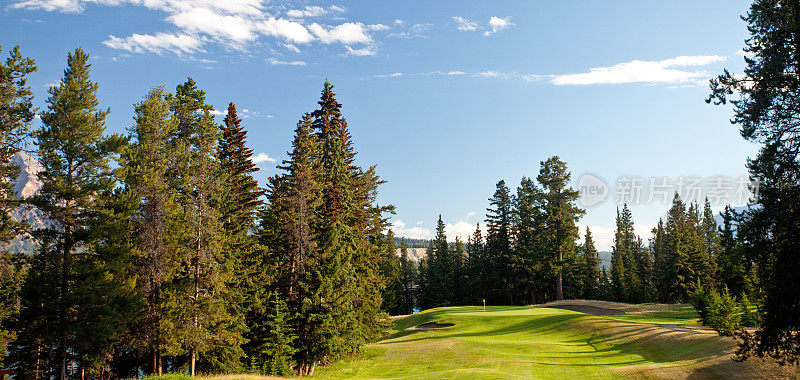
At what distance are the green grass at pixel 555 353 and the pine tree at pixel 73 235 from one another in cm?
1372

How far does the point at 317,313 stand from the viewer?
86.9 feet

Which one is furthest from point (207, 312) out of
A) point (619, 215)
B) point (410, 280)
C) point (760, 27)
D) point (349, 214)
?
point (619, 215)

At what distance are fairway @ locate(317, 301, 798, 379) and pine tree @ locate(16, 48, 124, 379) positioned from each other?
13804 mm

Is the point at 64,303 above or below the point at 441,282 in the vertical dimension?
above

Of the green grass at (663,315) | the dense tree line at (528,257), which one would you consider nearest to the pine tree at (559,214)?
the dense tree line at (528,257)

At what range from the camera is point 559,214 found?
6231cm

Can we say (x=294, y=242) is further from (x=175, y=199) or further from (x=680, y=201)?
(x=680, y=201)

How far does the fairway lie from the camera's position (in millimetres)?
22109

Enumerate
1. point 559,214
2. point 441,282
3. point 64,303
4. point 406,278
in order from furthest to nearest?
point 406,278
point 441,282
point 559,214
point 64,303

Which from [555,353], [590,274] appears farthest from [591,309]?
[590,274]

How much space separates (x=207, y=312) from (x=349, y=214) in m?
12.4

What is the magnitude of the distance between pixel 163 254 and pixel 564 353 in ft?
83.3

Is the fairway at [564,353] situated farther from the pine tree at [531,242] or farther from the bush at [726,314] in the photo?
the pine tree at [531,242]

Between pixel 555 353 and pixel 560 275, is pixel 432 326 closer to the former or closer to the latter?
pixel 555 353
